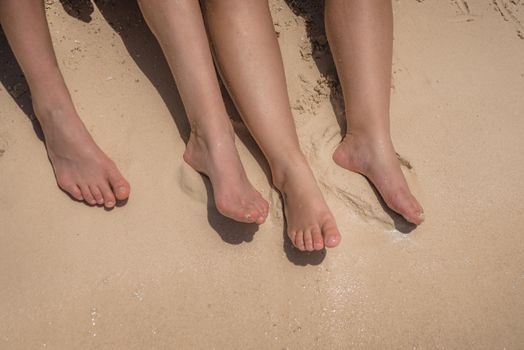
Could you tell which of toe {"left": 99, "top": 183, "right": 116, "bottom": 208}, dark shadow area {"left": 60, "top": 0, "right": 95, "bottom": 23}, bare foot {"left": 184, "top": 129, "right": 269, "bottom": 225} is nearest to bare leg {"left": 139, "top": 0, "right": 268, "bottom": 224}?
bare foot {"left": 184, "top": 129, "right": 269, "bottom": 225}

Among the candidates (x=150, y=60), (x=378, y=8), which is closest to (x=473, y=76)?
(x=378, y=8)

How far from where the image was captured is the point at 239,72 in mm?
1497

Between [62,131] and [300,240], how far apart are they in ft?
2.82

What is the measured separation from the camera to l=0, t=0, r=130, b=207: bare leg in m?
1.49

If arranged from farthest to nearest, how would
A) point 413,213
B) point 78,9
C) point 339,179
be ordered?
1. point 78,9
2. point 339,179
3. point 413,213

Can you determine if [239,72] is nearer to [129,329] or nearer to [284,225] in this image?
[284,225]

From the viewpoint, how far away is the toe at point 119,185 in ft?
4.91

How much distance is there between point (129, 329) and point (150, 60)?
1.05m

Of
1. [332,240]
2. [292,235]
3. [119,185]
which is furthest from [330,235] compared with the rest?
[119,185]

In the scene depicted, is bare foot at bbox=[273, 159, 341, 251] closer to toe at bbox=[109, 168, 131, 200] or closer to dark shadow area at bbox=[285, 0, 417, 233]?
dark shadow area at bbox=[285, 0, 417, 233]

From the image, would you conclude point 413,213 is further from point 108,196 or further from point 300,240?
point 108,196

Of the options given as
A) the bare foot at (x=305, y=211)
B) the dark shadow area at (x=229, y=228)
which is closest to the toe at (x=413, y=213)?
the bare foot at (x=305, y=211)

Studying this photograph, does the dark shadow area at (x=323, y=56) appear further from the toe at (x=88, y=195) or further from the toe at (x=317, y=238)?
the toe at (x=88, y=195)

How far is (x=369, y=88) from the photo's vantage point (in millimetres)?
1560
